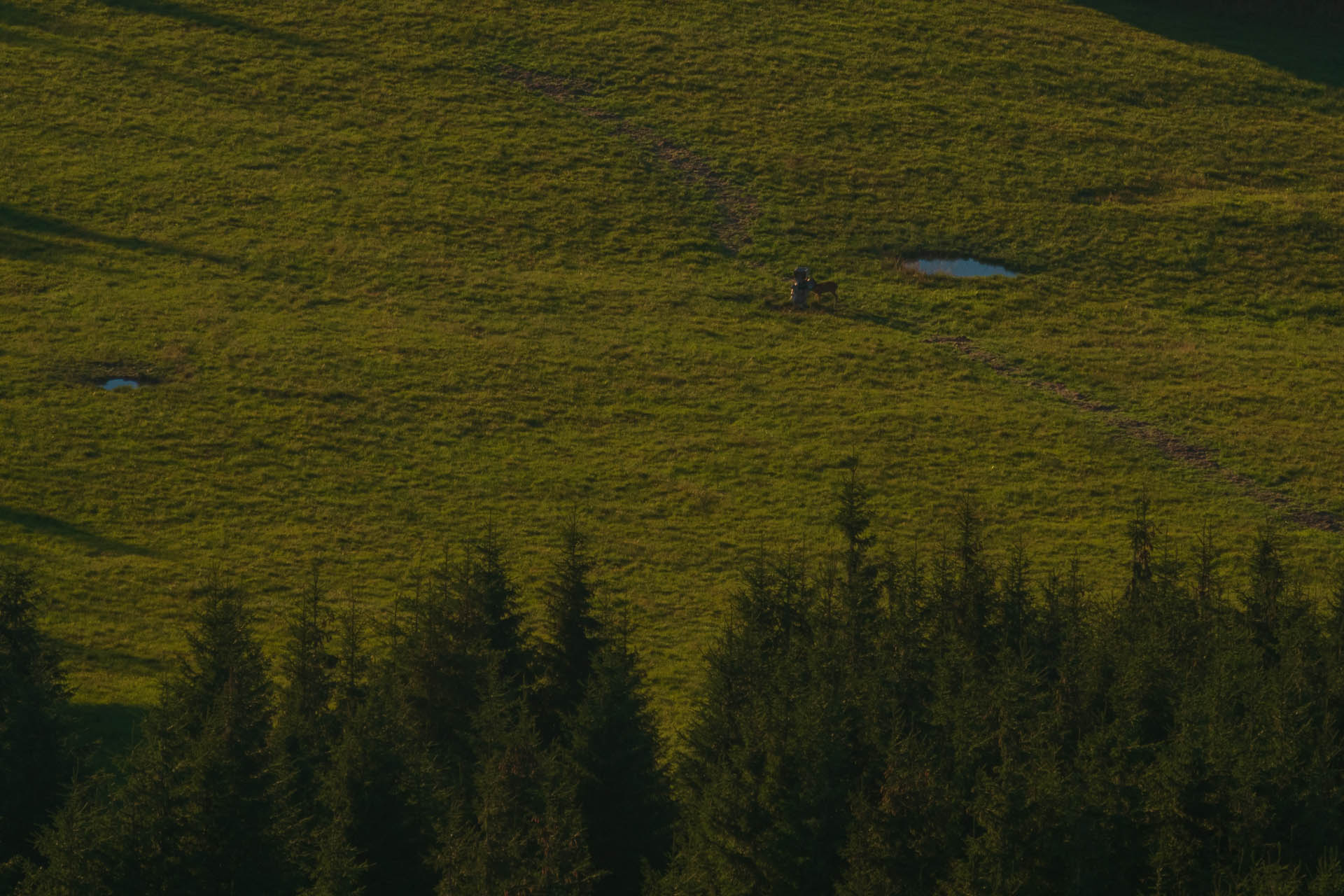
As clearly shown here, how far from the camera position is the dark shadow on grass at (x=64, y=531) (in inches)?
1690

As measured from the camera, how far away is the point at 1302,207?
68188 millimetres

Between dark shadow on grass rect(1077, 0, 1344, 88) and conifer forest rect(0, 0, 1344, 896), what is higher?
dark shadow on grass rect(1077, 0, 1344, 88)

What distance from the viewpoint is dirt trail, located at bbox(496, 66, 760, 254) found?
218ft

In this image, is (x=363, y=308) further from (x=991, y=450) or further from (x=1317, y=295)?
(x=1317, y=295)

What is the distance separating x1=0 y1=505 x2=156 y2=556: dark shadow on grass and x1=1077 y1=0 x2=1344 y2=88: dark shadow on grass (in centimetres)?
6468

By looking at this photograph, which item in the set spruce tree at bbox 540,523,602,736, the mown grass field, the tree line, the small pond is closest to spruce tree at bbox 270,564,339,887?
the tree line

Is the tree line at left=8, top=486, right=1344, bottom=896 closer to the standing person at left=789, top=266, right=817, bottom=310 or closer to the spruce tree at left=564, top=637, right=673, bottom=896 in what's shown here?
the spruce tree at left=564, top=637, right=673, bottom=896

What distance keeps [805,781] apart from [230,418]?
31834 millimetres

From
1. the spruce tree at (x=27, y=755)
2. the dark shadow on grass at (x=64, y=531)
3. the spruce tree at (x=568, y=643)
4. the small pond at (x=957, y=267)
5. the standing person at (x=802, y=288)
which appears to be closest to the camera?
the spruce tree at (x=27, y=755)

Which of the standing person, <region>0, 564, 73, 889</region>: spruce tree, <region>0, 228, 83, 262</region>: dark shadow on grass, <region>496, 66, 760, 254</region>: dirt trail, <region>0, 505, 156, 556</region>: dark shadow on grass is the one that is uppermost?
<region>496, 66, 760, 254</region>: dirt trail

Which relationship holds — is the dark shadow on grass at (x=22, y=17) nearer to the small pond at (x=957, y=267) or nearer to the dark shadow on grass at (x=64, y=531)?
the dark shadow on grass at (x=64, y=531)

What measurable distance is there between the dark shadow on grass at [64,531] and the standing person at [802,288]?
27.4 meters

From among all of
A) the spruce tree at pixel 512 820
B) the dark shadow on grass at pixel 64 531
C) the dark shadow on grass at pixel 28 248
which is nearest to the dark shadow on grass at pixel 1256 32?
the dark shadow on grass at pixel 28 248

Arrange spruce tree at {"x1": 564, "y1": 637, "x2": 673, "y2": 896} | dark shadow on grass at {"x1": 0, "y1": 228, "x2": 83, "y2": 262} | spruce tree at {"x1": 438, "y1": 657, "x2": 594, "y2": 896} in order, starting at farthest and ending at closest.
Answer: dark shadow on grass at {"x1": 0, "y1": 228, "x2": 83, "y2": 262} → spruce tree at {"x1": 564, "y1": 637, "x2": 673, "y2": 896} → spruce tree at {"x1": 438, "y1": 657, "x2": 594, "y2": 896}
